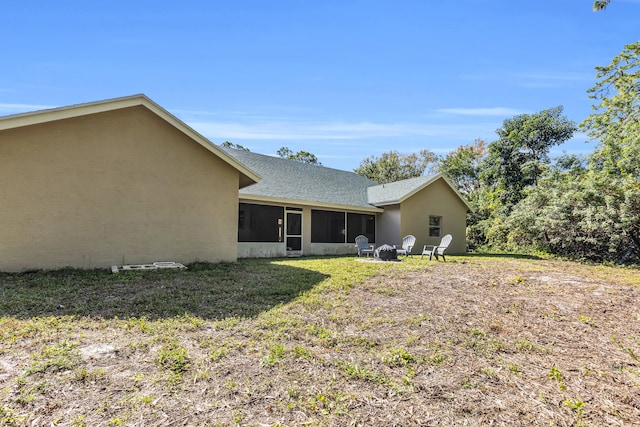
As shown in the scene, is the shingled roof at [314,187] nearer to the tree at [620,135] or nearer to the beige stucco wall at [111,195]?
the beige stucco wall at [111,195]

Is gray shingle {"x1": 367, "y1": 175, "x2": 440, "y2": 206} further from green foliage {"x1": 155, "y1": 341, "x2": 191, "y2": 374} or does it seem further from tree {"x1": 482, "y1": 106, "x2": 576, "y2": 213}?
green foliage {"x1": 155, "y1": 341, "x2": 191, "y2": 374}

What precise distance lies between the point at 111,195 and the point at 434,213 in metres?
14.6

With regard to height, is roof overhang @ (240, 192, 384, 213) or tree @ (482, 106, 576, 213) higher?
tree @ (482, 106, 576, 213)

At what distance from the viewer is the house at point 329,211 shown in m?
13.3

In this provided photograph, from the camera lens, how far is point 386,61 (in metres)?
11.8

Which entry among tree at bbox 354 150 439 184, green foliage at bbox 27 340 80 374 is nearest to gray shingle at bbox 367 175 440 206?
green foliage at bbox 27 340 80 374

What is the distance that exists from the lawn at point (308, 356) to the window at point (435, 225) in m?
10.6

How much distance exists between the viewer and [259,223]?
13.3m

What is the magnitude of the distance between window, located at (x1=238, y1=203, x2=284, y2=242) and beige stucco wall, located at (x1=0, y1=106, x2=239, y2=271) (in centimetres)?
282

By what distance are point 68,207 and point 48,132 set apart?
5.68ft

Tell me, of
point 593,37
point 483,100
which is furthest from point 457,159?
point 593,37

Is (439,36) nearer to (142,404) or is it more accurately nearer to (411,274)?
(411,274)

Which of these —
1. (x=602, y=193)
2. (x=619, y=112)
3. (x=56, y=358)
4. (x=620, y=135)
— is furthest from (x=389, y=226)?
(x=56, y=358)

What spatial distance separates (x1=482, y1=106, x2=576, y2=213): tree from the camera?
22.4 meters
